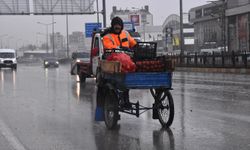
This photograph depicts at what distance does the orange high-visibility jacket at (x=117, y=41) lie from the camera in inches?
394

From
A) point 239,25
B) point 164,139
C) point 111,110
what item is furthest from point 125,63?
point 239,25

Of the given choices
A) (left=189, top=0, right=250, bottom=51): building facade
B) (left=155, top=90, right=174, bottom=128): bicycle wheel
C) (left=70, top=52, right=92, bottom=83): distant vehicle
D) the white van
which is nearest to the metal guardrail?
(left=70, top=52, right=92, bottom=83): distant vehicle

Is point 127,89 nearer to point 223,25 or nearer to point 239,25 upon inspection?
point 223,25

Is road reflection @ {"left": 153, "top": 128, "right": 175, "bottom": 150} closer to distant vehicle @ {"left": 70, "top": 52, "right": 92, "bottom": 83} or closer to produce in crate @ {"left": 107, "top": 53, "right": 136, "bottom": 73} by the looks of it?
produce in crate @ {"left": 107, "top": 53, "right": 136, "bottom": 73}

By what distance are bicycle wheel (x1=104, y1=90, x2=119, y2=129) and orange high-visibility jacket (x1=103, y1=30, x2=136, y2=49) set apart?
91cm

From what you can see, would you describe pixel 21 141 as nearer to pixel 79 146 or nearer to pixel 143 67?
pixel 79 146

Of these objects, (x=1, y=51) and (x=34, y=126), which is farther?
(x=1, y=51)

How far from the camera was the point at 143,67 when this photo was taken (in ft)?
31.3

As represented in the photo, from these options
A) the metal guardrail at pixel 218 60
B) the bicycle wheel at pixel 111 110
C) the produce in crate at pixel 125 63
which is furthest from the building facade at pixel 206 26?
the produce in crate at pixel 125 63

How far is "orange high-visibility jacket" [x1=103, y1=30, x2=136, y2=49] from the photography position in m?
10.0

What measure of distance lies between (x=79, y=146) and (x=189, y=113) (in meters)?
4.35

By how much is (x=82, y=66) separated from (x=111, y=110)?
51.7 feet

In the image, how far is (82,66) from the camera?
25.6 meters

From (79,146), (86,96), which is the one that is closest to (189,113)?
(79,146)
